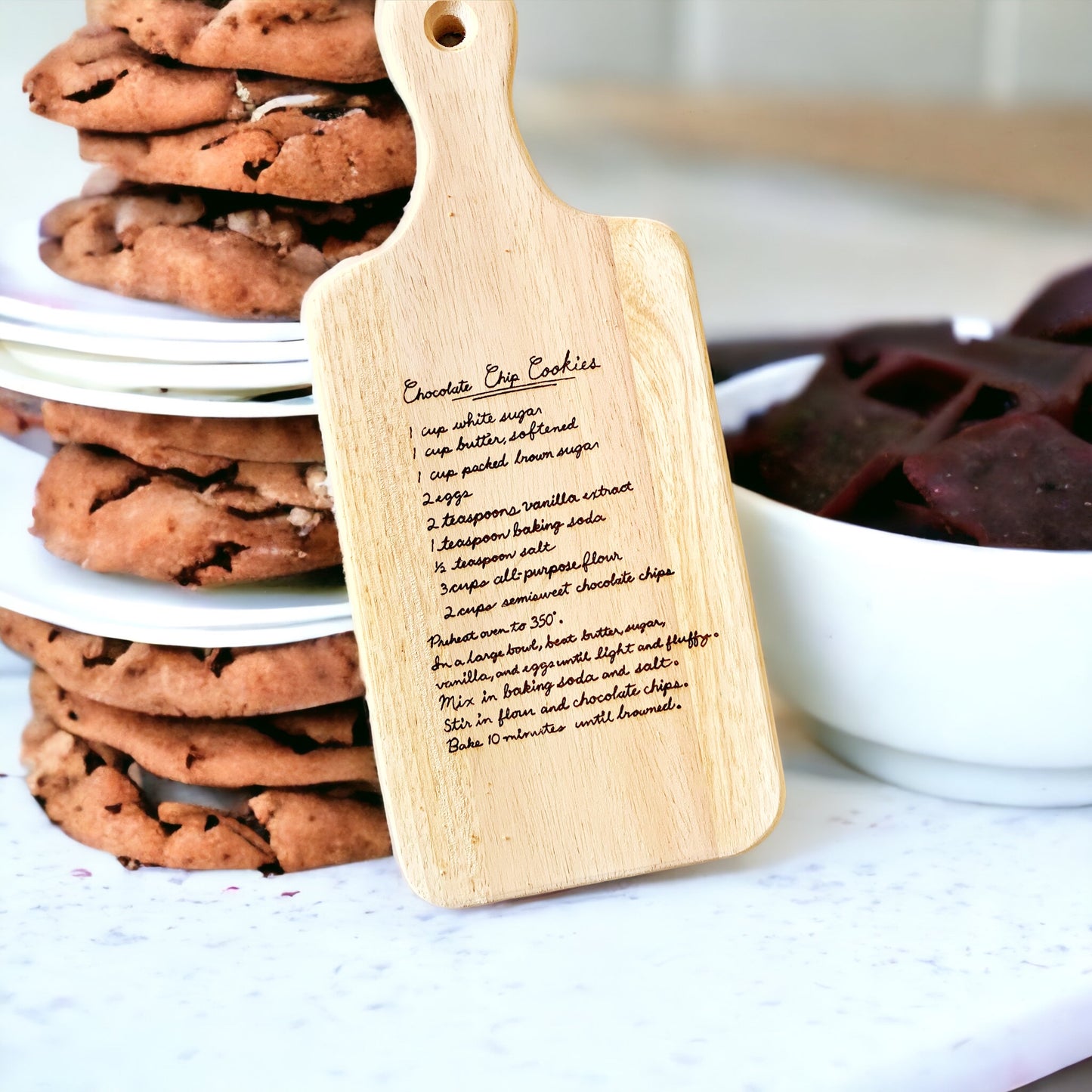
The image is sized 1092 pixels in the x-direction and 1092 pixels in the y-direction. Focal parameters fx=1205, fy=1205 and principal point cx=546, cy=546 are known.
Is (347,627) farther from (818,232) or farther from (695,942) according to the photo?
(818,232)

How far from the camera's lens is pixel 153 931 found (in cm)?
65

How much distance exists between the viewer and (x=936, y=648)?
688 millimetres

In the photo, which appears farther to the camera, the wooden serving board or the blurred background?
the blurred background

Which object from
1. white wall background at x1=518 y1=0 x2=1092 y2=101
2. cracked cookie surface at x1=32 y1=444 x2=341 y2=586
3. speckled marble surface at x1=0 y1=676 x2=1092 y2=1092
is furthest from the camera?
white wall background at x1=518 y1=0 x2=1092 y2=101

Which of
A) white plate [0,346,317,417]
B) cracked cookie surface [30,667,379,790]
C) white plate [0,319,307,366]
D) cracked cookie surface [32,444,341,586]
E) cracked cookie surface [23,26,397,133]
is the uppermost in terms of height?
cracked cookie surface [23,26,397,133]

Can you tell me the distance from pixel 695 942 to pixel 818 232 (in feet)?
5.00

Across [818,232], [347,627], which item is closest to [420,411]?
[347,627]

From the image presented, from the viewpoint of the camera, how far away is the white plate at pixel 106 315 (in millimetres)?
617

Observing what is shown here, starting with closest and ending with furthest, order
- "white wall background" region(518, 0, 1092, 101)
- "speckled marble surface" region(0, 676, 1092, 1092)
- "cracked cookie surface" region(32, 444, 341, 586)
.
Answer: "speckled marble surface" region(0, 676, 1092, 1092), "cracked cookie surface" region(32, 444, 341, 586), "white wall background" region(518, 0, 1092, 101)

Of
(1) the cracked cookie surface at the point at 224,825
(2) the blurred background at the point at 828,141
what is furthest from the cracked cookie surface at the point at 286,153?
(2) the blurred background at the point at 828,141

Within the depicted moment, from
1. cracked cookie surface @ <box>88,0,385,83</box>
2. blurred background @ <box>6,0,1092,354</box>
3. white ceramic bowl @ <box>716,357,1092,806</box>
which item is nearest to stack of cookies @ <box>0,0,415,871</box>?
cracked cookie surface @ <box>88,0,385,83</box>

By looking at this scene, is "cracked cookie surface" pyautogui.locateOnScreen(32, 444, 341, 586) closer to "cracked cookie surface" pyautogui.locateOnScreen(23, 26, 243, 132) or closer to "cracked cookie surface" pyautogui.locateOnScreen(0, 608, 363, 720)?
"cracked cookie surface" pyautogui.locateOnScreen(0, 608, 363, 720)

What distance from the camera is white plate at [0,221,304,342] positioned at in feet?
2.02

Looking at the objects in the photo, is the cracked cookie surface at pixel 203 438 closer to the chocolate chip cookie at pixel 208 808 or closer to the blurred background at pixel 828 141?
the chocolate chip cookie at pixel 208 808
